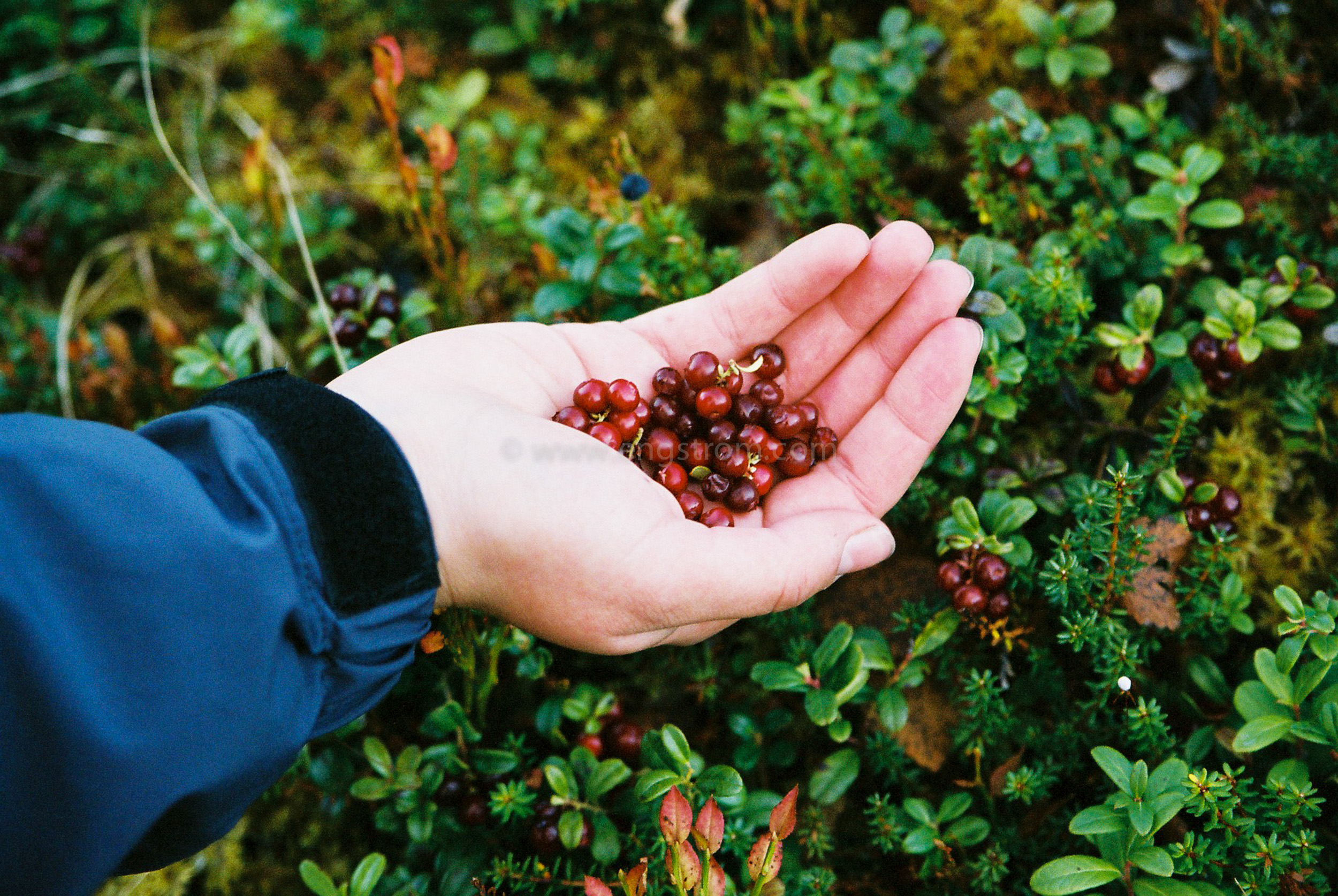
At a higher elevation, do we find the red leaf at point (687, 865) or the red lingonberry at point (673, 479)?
the red lingonberry at point (673, 479)

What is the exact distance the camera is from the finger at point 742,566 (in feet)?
7.10

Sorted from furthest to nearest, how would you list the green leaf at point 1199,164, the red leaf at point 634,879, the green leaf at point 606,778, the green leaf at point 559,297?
1. the green leaf at point 559,297
2. the green leaf at point 1199,164
3. the green leaf at point 606,778
4. the red leaf at point 634,879

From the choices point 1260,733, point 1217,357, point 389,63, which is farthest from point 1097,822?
point 389,63

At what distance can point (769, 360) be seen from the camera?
288cm

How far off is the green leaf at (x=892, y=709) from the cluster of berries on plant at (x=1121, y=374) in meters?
1.25

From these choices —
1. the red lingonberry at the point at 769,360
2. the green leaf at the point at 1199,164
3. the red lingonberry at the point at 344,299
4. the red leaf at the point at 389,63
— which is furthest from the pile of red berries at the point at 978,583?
the red leaf at the point at 389,63

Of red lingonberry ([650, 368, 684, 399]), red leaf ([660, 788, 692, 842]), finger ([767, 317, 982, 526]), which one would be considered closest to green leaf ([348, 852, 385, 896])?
red leaf ([660, 788, 692, 842])

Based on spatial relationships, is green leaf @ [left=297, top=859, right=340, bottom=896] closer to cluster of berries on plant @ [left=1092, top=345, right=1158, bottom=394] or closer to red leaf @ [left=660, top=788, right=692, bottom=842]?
red leaf @ [left=660, top=788, right=692, bottom=842]

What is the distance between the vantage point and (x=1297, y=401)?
290 centimetres

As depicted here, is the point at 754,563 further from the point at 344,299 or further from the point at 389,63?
the point at 389,63

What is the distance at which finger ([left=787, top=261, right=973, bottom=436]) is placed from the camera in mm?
2617

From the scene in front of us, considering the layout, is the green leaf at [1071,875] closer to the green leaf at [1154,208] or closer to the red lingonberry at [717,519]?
the red lingonberry at [717,519]

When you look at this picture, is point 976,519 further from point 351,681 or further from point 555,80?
point 555,80

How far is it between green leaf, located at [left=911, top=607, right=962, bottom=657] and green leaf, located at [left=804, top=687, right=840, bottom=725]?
314 mm
